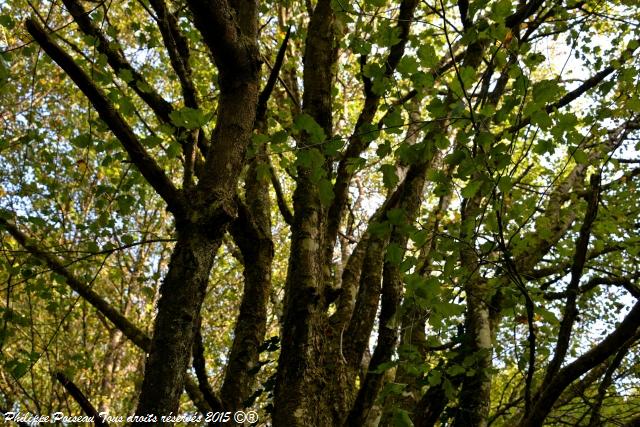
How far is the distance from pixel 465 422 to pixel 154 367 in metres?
3.14

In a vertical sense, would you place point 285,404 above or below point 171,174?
below

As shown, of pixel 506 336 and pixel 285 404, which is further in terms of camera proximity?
pixel 506 336

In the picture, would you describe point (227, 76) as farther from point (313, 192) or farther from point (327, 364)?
point (327, 364)

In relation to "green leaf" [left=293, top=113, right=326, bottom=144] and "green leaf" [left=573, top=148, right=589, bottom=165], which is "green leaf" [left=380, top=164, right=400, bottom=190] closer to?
"green leaf" [left=293, top=113, right=326, bottom=144]

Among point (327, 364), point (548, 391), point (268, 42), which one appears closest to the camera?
point (548, 391)

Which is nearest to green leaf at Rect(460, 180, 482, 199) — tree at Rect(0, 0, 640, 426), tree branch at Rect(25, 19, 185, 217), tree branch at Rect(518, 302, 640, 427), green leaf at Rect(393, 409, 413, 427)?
tree at Rect(0, 0, 640, 426)

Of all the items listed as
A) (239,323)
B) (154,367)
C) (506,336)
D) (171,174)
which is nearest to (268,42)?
(171,174)

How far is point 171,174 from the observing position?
10867 millimetres

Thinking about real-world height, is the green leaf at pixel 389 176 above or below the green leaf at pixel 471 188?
above

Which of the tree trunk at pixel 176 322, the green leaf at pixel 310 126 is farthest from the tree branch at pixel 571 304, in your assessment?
the tree trunk at pixel 176 322

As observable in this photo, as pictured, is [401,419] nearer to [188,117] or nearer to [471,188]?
[471,188]

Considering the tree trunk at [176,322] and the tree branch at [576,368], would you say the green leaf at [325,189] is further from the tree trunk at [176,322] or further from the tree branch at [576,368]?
the tree branch at [576,368]

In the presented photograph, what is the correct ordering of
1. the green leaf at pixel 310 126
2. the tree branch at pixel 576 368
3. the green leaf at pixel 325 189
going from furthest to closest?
the green leaf at pixel 325 189 < the green leaf at pixel 310 126 < the tree branch at pixel 576 368

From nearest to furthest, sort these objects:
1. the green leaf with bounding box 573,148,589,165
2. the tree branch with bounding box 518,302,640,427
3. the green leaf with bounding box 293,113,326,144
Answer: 1. the tree branch with bounding box 518,302,640,427
2. the green leaf with bounding box 293,113,326,144
3. the green leaf with bounding box 573,148,589,165
